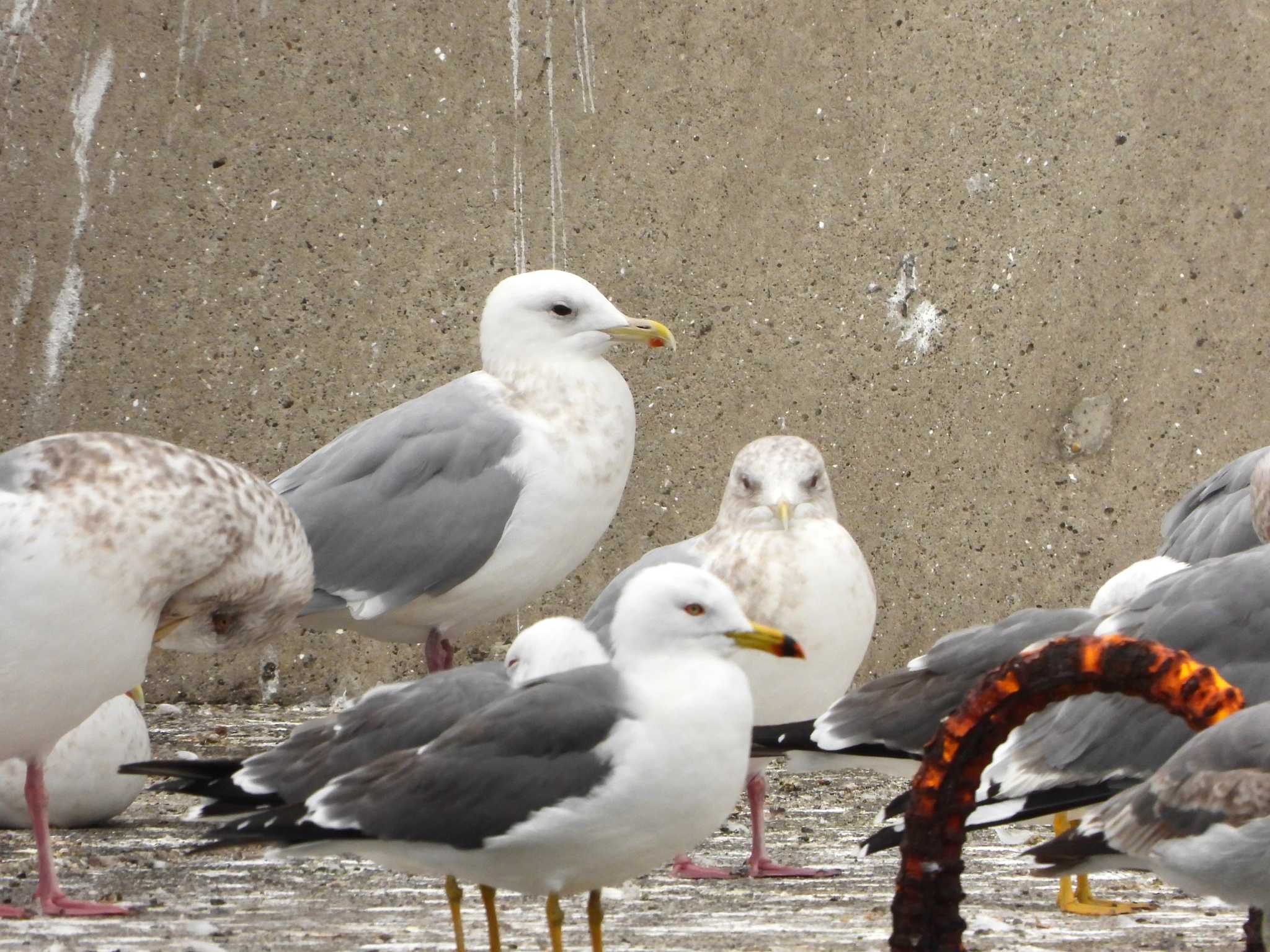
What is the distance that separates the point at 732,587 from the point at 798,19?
2.62 metres

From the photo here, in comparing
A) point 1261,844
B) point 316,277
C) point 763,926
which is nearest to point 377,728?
point 763,926

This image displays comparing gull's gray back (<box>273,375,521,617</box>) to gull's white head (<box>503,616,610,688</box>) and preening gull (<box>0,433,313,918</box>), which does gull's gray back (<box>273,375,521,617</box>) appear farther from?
gull's white head (<box>503,616,610,688</box>)

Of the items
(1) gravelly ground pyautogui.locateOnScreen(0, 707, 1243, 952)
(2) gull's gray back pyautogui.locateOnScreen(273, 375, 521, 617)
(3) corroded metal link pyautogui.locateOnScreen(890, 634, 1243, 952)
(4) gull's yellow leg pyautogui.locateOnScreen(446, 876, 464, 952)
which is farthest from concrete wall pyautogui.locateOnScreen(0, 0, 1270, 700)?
(3) corroded metal link pyautogui.locateOnScreen(890, 634, 1243, 952)

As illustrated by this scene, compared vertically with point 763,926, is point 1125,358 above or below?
above

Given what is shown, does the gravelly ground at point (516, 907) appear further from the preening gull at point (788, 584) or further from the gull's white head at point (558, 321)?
the gull's white head at point (558, 321)

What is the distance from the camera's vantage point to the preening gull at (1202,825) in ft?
6.05

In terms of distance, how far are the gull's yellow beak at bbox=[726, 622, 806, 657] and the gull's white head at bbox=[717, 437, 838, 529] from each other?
1.21 metres

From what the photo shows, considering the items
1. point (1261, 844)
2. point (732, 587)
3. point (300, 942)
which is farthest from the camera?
point (732, 587)

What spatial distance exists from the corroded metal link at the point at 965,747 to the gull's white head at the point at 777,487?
1.72 m

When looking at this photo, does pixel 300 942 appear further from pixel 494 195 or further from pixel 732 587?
pixel 494 195

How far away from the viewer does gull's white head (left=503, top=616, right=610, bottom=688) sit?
2.50m

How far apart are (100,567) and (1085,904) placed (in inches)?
64.4

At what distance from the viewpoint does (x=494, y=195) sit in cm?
532

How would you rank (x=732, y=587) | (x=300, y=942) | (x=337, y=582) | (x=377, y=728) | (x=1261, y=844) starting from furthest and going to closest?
(x=337, y=582) < (x=732, y=587) < (x=377, y=728) < (x=300, y=942) < (x=1261, y=844)
